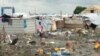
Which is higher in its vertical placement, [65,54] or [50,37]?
[65,54]

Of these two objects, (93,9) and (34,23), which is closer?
(34,23)

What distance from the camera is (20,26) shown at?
94.8ft

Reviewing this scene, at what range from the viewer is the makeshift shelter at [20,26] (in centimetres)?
2853

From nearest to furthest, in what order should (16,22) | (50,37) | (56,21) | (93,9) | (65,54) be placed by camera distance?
(65,54) < (50,37) < (16,22) < (56,21) < (93,9)

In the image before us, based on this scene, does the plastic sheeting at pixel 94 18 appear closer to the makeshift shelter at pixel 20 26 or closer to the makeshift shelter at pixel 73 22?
the makeshift shelter at pixel 73 22

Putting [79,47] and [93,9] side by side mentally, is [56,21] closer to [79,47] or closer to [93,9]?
[93,9]

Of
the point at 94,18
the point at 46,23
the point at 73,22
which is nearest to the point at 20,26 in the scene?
the point at 46,23

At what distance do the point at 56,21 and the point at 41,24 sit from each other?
7.73ft

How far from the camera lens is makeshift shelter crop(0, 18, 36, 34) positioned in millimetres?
28531

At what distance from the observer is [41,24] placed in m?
29.6

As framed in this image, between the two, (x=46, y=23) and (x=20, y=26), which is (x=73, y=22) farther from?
(x=20, y=26)

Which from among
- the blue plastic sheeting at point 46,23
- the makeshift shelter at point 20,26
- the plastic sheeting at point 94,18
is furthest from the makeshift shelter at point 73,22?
the makeshift shelter at point 20,26

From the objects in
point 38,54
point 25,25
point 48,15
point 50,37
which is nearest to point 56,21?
point 48,15

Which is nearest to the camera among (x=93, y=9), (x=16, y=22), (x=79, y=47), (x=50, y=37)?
(x=79, y=47)
